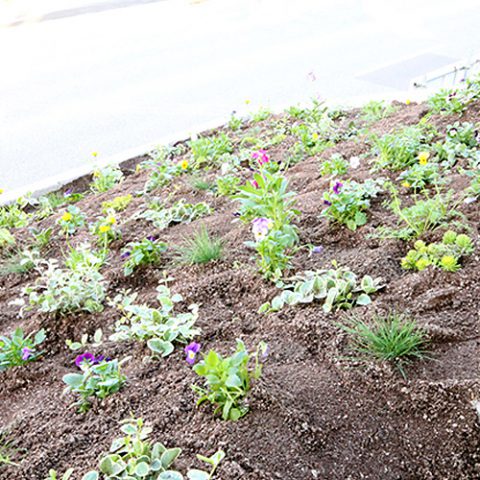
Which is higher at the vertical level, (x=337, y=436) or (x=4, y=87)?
(x=4, y=87)

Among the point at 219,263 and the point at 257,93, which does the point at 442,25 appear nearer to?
the point at 257,93

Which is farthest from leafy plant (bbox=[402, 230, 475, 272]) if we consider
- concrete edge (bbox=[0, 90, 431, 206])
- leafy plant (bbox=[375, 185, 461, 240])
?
concrete edge (bbox=[0, 90, 431, 206])

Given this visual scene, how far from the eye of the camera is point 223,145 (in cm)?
389

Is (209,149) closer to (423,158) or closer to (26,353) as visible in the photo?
(423,158)

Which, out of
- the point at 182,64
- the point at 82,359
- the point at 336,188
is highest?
the point at 182,64

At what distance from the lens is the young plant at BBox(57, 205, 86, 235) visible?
3.19 meters

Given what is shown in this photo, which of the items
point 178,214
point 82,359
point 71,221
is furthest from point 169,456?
point 71,221

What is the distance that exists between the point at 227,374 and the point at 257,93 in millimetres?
5224

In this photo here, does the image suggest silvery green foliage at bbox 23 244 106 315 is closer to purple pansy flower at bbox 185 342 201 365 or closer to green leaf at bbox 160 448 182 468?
purple pansy flower at bbox 185 342 201 365

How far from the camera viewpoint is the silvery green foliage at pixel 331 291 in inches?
77.5

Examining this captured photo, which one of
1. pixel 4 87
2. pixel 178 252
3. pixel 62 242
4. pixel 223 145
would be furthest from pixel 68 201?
pixel 4 87

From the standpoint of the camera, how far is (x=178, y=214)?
3059 mm

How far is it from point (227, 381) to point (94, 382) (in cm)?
51

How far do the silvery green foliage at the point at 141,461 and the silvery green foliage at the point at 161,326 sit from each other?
420 millimetres
